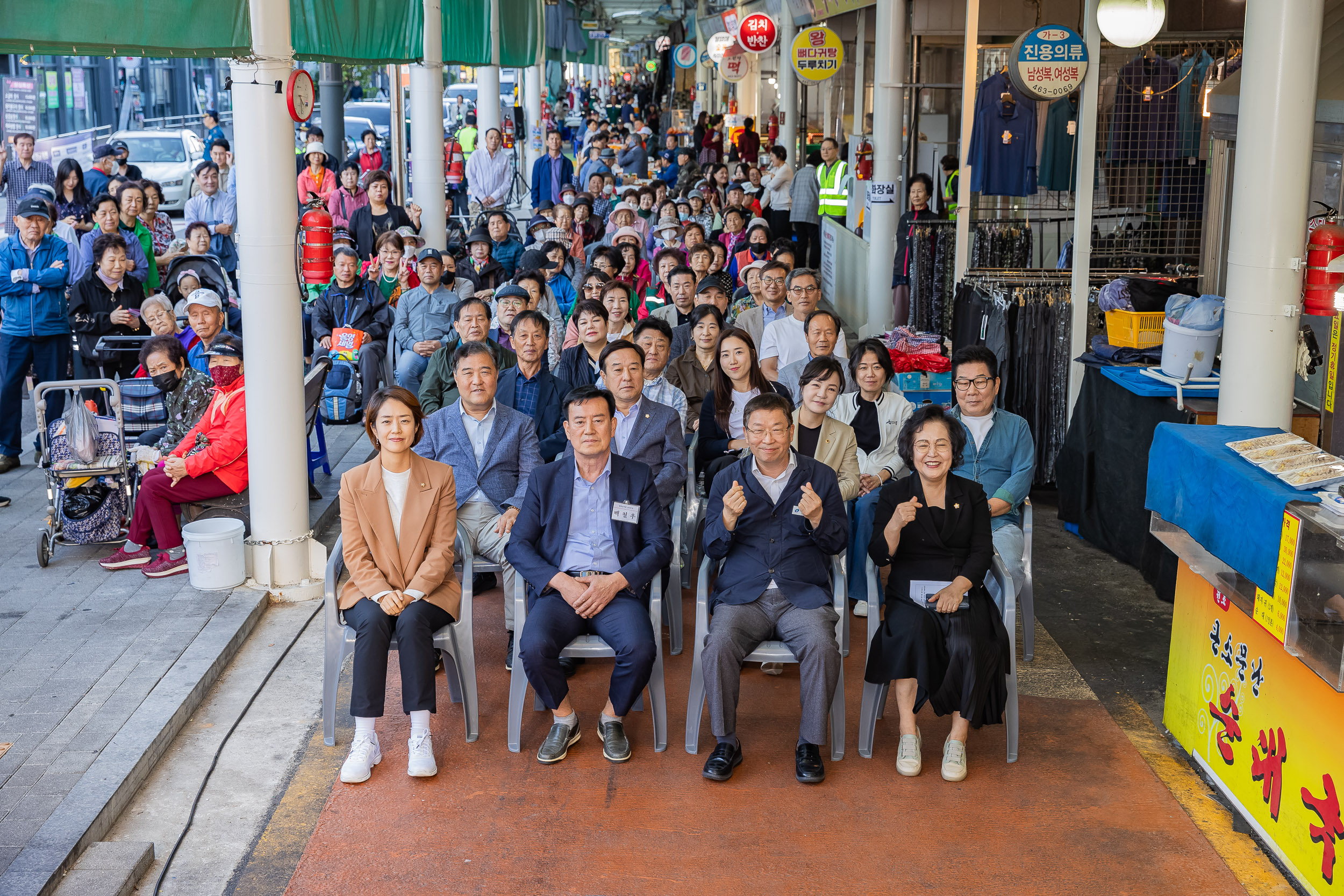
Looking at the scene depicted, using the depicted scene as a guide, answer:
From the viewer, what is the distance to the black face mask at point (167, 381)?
23.4 feet

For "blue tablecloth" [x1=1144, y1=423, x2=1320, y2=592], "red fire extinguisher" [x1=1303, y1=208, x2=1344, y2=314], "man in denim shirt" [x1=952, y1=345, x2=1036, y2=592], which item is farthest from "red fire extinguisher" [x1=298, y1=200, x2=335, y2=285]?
"red fire extinguisher" [x1=1303, y1=208, x2=1344, y2=314]

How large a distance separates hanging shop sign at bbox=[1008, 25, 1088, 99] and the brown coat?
4604 millimetres

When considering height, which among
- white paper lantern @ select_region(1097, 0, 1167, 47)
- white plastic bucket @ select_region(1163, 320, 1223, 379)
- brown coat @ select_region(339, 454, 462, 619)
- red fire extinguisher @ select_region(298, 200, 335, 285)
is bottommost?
brown coat @ select_region(339, 454, 462, 619)

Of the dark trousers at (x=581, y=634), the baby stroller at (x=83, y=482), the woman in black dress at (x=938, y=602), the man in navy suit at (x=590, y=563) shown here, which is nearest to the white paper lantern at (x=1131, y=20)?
the woman in black dress at (x=938, y=602)

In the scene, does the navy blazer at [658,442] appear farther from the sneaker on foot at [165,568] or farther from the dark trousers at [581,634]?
the sneaker on foot at [165,568]

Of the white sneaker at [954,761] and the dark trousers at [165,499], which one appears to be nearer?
the white sneaker at [954,761]

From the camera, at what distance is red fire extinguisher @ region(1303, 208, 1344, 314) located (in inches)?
203

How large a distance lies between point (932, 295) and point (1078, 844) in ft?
24.3

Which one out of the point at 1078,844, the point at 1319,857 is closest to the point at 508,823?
the point at 1078,844

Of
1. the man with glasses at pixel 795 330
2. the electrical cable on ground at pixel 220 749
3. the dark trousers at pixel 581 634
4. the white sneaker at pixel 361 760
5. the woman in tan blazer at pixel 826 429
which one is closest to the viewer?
the electrical cable on ground at pixel 220 749

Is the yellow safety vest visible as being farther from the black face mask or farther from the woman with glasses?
the black face mask

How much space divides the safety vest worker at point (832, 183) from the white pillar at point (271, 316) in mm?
9952

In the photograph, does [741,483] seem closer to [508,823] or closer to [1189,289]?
[508,823]

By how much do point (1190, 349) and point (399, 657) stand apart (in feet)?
14.2
